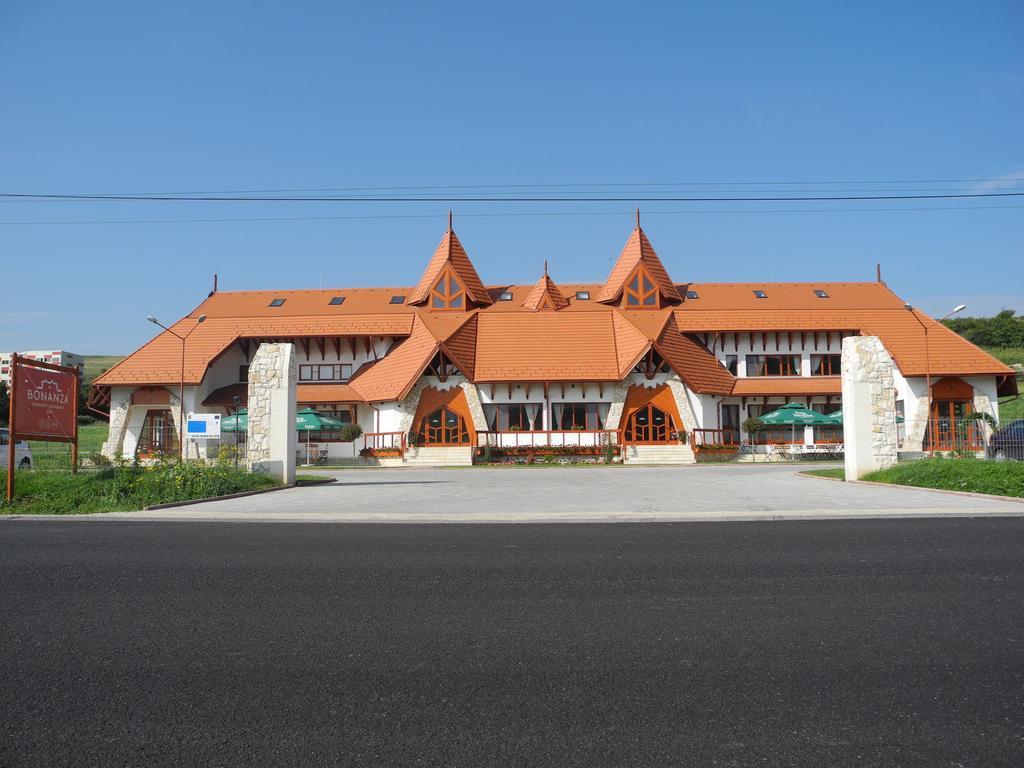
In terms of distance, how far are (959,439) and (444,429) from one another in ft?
74.2

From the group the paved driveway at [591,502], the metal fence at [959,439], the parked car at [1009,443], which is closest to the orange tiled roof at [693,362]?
the metal fence at [959,439]

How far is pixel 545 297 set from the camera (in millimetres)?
46531

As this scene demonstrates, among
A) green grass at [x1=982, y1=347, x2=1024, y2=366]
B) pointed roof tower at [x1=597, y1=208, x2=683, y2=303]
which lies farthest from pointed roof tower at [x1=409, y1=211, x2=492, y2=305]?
green grass at [x1=982, y1=347, x2=1024, y2=366]

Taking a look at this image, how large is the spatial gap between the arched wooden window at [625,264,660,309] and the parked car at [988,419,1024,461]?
71.2 feet

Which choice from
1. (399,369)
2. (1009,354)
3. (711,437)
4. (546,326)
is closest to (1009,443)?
(711,437)

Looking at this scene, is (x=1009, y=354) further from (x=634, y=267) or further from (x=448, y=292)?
(x=448, y=292)

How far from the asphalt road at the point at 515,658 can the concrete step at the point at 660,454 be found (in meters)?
29.8

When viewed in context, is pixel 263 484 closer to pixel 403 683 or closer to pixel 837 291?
pixel 403 683

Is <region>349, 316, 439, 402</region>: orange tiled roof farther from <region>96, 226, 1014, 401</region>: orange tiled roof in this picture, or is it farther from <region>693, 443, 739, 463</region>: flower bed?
<region>693, 443, 739, 463</region>: flower bed

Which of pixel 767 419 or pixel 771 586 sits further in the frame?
pixel 767 419

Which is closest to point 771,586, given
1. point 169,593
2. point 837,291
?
point 169,593

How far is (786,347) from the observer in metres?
43.9

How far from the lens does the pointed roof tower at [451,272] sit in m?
46.0

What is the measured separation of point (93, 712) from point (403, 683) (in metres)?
1.62
